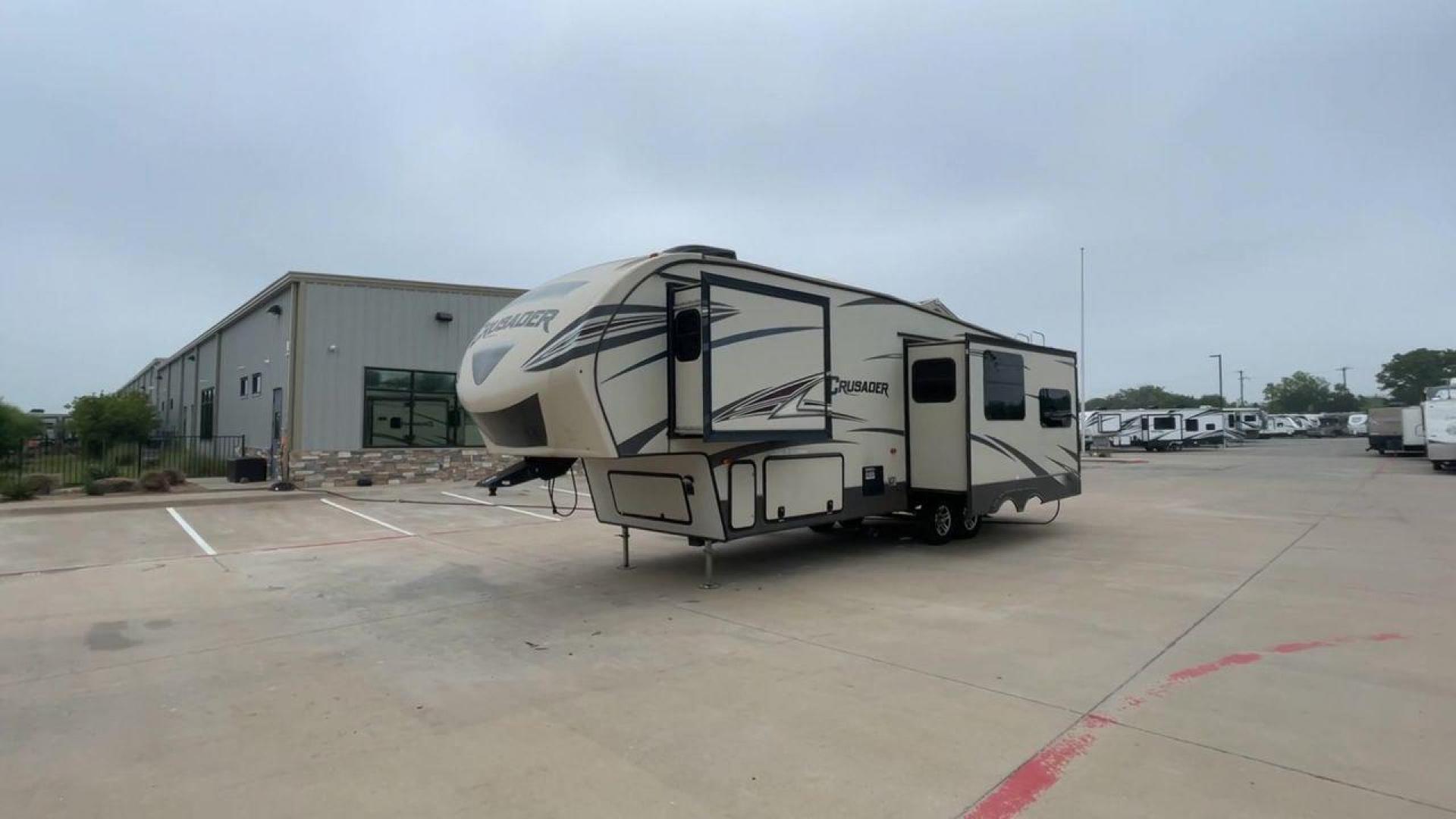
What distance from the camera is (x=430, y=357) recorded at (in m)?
19.5

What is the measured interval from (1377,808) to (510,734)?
3.97 meters

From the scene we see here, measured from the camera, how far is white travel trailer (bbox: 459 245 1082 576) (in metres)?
6.40

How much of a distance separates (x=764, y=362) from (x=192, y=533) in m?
10.1

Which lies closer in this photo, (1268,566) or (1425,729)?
(1425,729)

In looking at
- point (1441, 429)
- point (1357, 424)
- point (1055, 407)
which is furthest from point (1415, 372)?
point (1055, 407)

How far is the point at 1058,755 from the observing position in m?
3.62

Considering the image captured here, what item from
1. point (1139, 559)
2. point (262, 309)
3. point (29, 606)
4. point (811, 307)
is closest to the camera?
point (29, 606)

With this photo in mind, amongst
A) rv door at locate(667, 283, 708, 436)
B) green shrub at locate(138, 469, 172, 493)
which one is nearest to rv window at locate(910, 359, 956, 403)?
rv door at locate(667, 283, 708, 436)

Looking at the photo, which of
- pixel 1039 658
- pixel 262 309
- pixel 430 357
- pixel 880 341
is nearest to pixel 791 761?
pixel 1039 658

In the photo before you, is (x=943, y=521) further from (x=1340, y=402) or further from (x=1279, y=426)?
(x=1340, y=402)

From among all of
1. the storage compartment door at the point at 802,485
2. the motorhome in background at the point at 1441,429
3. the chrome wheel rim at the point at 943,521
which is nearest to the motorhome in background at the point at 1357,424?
the motorhome in background at the point at 1441,429

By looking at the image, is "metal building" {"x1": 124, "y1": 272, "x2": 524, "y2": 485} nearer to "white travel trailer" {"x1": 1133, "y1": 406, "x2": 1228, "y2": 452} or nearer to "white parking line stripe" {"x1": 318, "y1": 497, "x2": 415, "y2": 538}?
"white parking line stripe" {"x1": 318, "y1": 497, "x2": 415, "y2": 538}

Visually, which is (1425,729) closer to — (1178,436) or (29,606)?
(29,606)

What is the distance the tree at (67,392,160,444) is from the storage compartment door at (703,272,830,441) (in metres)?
30.2
